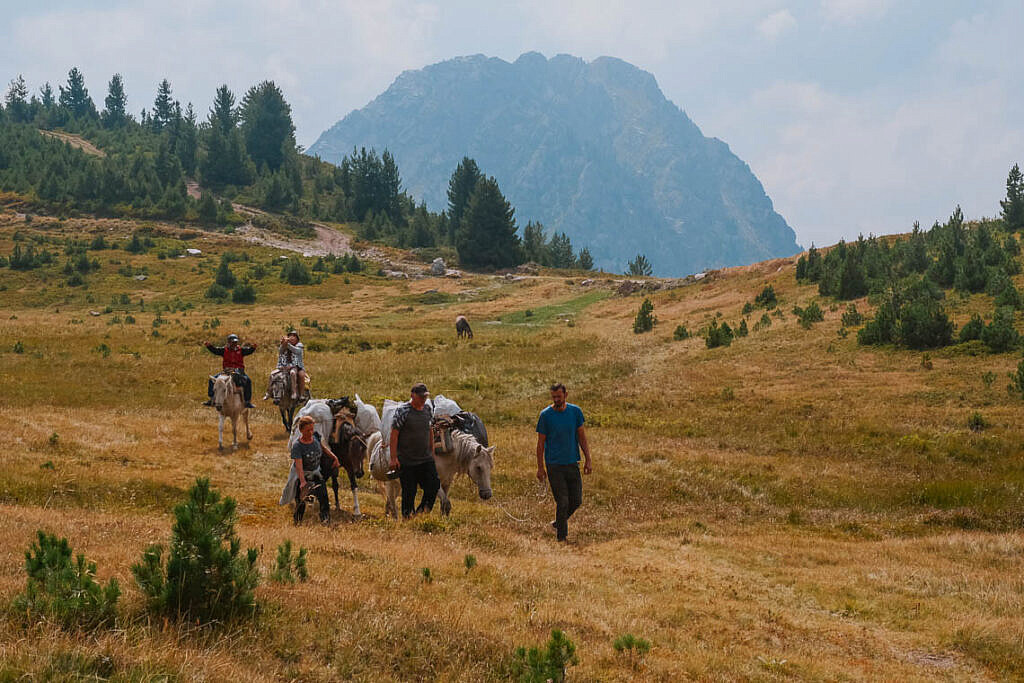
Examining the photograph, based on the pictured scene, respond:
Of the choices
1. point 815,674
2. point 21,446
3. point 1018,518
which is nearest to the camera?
point 815,674

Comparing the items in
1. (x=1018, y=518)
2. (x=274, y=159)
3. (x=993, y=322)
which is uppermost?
(x=274, y=159)

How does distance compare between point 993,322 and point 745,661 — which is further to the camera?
point 993,322

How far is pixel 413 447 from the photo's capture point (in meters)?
11.2

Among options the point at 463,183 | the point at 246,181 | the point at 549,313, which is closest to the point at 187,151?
the point at 246,181

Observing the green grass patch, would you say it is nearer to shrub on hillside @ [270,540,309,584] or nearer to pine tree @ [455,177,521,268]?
pine tree @ [455,177,521,268]

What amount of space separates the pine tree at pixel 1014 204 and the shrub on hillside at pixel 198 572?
5682 cm

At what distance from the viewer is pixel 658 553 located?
11562mm

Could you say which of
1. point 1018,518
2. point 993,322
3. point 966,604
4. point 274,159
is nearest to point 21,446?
point 966,604

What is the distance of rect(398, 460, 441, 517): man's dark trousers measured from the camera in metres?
11.5

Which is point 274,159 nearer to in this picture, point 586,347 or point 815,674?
point 586,347

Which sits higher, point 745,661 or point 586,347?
point 586,347

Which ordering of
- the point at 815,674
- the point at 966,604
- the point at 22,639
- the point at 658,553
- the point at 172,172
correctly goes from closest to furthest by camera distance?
1. the point at 22,639
2. the point at 815,674
3. the point at 966,604
4. the point at 658,553
5. the point at 172,172

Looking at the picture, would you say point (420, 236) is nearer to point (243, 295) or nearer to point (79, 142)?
point (243, 295)

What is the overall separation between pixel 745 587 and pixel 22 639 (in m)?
8.89
